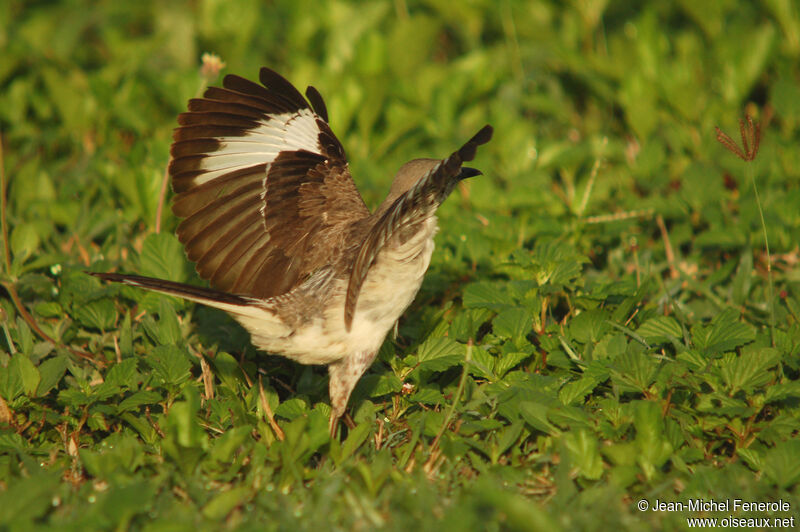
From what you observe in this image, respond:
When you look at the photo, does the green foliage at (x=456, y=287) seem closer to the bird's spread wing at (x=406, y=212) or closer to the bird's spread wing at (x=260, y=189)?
the bird's spread wing at (x=260, y=189)

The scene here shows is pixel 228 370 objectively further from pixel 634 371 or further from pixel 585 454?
pixel 634 371

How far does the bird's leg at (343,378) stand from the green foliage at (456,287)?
0.35 ft

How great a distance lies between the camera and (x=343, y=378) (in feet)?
11.2

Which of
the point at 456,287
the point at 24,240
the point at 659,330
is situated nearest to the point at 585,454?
the point at 659,330

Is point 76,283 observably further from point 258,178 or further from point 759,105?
point 759,105

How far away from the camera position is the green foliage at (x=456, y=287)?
298 cm

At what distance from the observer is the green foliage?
298 cm

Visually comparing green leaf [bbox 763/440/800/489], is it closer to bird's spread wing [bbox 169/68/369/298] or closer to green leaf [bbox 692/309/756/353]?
green leaf [bbox 692/309/756/353]

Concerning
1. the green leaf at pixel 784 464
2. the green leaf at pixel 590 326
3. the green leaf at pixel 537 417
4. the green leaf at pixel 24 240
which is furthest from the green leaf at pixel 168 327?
the green leaf at pixel 784 464

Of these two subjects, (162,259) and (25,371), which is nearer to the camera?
(25,371)

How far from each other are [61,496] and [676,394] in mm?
2450

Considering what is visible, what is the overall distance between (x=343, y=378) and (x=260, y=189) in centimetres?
98

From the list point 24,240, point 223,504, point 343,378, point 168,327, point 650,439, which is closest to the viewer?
point 223,504

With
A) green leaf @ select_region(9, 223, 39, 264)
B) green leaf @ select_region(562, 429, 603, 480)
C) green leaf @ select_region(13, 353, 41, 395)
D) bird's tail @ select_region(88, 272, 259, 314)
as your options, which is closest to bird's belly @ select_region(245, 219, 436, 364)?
bird's tail @ select_region(88, 272, 259, 314)
